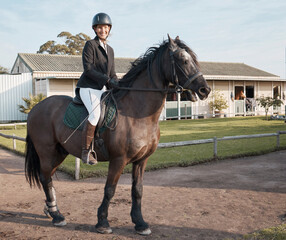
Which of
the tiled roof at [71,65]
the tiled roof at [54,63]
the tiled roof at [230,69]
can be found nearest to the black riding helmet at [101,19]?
the tiled roof at [71,65]

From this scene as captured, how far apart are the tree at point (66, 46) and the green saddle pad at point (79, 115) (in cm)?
3567

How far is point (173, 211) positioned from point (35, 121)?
8.53 feet

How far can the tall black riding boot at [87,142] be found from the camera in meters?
3.83

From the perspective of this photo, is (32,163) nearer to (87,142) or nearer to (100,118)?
(87,142)

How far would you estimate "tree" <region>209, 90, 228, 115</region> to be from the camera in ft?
80.5

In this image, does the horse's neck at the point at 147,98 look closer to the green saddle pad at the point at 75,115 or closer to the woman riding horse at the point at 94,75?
the woman riding horse at the point at 94,75

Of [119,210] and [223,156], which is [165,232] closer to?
[119,210]

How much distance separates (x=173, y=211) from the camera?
469 centimetres

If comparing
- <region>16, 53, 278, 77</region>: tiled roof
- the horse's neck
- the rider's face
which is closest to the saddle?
the horse's neck

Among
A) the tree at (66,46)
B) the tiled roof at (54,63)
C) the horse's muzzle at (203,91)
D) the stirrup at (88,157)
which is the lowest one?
the stirrup at (88,157)

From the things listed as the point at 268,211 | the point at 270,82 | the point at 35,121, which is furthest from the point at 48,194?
the point at 270,82

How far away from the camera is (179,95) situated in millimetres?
21359

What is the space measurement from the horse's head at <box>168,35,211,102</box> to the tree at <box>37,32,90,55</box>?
36.5m

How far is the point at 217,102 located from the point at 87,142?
2196cm
